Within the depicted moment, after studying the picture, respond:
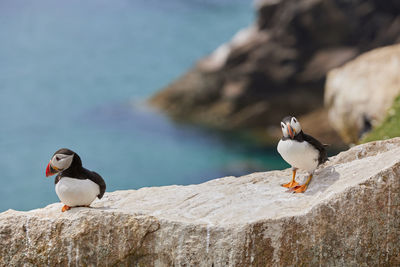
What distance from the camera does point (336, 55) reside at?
17.3 meters

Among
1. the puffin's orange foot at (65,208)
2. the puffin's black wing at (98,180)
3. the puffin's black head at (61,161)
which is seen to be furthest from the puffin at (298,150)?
the puffin's orange foot at (65,208)

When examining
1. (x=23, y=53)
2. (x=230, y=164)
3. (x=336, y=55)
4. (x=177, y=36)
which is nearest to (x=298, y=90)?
(x=336, y=55)

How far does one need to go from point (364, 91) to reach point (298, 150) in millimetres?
7144

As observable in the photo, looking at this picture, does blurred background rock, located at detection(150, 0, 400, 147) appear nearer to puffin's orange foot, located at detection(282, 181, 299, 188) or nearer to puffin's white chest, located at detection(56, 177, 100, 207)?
puffin's orange foot, located at detection(282, 181, 299, 188)

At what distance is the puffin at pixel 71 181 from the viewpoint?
5.50 m

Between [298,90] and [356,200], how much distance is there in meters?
12.4

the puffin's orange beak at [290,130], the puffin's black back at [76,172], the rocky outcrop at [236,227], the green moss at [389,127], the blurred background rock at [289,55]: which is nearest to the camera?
the rocky outcrop at [236,227]

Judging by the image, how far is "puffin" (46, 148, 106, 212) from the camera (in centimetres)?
550

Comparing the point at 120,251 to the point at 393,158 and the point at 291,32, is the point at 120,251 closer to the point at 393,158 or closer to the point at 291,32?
the point at 393,158

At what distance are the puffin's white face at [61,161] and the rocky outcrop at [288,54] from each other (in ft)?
38.8

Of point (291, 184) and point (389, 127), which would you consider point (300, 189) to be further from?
point (389, 127)

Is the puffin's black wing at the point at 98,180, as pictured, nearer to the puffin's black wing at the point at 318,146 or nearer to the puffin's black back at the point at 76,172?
the puffin's black back at the point at 76,172

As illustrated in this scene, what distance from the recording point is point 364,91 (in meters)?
12.1

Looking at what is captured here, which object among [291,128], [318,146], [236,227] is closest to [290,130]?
[291,128]
